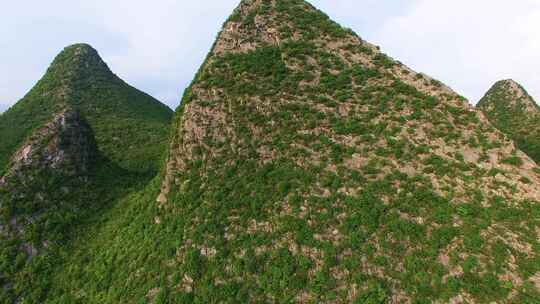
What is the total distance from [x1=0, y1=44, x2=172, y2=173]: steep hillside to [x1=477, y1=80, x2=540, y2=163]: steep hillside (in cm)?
5308

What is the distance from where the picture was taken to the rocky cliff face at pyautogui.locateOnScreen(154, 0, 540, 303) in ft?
56.6

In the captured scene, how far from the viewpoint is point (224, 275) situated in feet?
62.6

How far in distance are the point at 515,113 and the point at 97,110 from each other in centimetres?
7990

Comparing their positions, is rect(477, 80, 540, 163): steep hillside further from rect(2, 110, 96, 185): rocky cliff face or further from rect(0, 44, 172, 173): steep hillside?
rect(2, 110, 96, 185): rocky cliff face

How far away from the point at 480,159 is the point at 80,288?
3064cm

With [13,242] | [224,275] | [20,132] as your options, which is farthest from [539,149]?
[20,132]

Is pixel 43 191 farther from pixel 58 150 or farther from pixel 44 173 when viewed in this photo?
pixel 58 150

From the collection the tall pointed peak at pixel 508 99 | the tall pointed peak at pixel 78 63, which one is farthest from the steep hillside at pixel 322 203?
the tall pointed peak at pixel 78 63

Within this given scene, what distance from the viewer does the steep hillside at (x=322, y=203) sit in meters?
17.4

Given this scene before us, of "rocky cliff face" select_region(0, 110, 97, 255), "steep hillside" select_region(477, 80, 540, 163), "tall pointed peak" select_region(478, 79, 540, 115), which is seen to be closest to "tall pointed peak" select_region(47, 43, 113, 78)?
"rocky cliff face" select_region(0, 110, 97, 255)

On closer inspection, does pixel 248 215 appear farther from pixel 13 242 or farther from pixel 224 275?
pixel 13 242

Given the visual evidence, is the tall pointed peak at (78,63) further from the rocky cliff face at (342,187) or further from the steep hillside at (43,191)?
the rocky cliff face at (342,187)

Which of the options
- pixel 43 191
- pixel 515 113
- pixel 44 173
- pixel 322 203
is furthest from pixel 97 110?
pixel 515 113

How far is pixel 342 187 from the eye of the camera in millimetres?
22281
